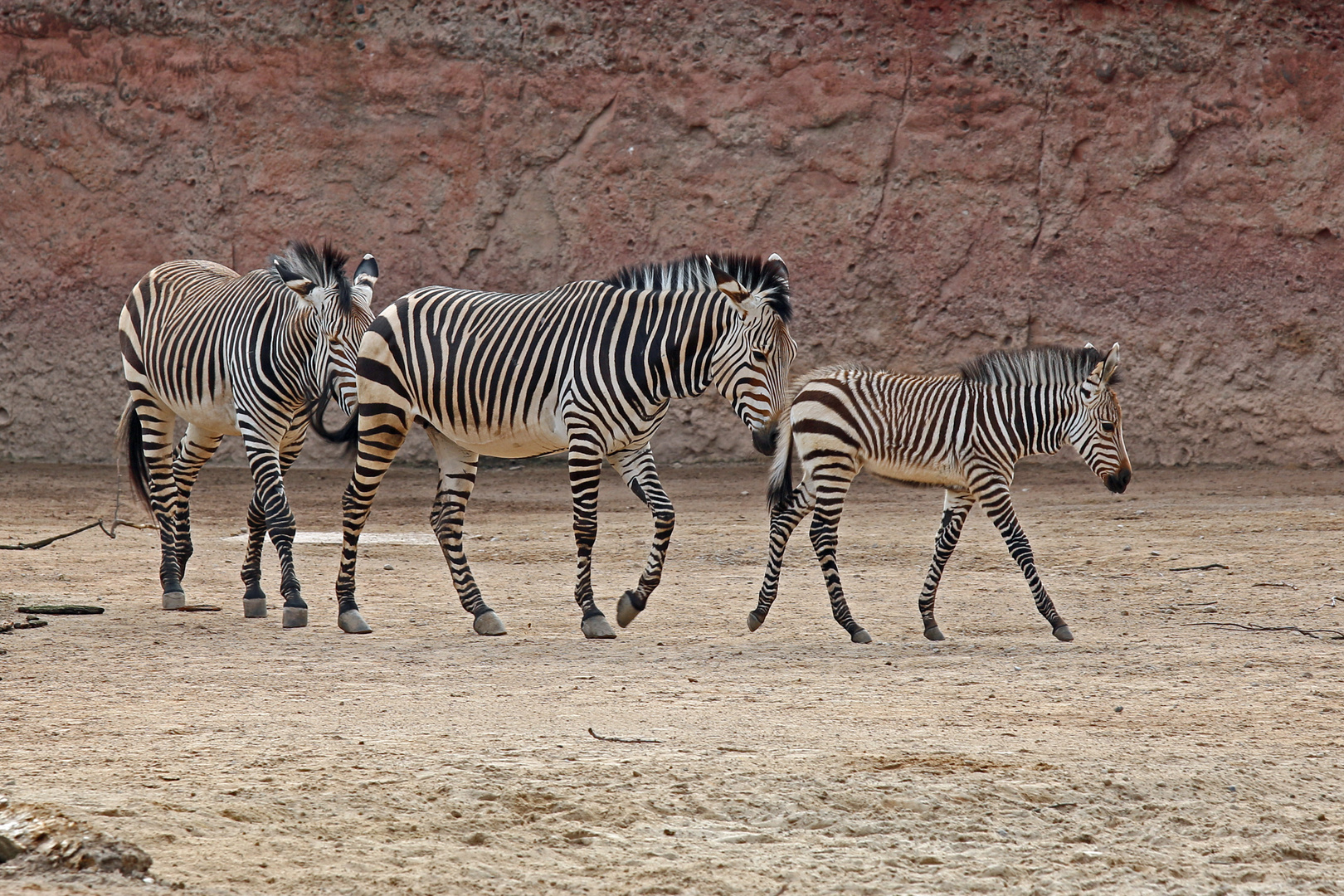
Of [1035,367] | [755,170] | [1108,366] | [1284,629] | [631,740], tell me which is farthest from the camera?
[755,170]

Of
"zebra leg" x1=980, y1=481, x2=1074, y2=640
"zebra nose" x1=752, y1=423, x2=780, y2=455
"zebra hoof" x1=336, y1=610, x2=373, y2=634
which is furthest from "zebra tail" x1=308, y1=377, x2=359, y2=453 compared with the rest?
"zebra leg" x1=980, y1=481, x2=1074, y2=640

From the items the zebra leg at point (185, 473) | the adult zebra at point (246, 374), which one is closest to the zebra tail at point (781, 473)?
the adult zebra at point (246, 374)

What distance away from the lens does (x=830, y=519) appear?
7465 mm

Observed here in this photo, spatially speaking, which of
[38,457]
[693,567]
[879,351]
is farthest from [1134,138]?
[38,457]

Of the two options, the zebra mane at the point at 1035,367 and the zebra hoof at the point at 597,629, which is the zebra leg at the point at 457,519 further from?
the zebra mane at the point at 1035,367

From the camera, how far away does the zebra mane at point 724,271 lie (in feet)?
24.1

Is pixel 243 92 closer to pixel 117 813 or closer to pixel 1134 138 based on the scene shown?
pixel 1134 138

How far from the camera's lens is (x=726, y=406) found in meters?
14.8

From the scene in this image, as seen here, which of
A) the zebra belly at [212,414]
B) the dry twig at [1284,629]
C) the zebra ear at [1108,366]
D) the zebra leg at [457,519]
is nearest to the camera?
the dry twig at [1284,629]

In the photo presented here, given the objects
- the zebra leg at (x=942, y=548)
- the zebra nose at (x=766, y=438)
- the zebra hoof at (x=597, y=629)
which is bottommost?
the zebra hoof at (x=597, y=629)

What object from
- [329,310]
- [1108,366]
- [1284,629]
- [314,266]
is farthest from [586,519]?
[1284,629]

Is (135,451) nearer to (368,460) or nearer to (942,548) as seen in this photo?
(368,460)

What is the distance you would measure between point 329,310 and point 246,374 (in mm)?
592

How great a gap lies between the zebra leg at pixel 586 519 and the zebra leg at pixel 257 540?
6.01 ft
